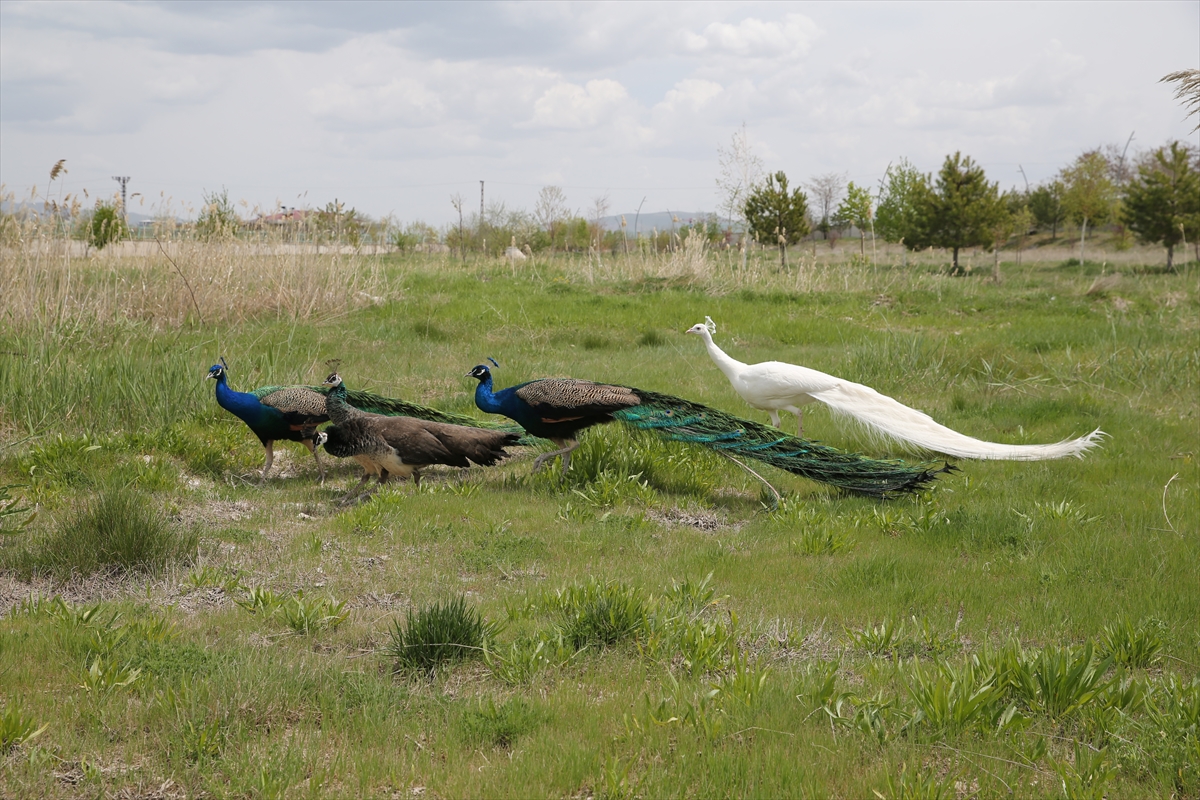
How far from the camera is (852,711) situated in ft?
10.9

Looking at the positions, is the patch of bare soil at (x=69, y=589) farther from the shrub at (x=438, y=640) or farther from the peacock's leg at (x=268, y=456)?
the peacock's leg at (x=268, y=456)

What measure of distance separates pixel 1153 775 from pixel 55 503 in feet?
20.5

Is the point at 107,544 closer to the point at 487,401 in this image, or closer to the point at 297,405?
the point at 297,405

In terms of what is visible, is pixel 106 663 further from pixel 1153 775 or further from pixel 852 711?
pixel 1153 775

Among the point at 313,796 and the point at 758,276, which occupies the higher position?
the point at 758,276

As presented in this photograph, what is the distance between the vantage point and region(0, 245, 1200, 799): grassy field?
304 centimetres

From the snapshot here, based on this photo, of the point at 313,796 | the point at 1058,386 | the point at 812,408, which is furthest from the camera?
the point at 1058,386

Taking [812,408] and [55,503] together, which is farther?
[812,408]

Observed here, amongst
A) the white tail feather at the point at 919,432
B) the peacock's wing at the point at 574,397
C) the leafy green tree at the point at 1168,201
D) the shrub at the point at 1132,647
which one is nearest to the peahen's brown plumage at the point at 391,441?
the peacock's wing at the point at 574,397

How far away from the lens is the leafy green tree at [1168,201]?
34.2 metres

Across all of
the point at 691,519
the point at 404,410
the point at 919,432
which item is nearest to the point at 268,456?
the point at 404,410

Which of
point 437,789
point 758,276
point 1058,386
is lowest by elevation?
point 437,789

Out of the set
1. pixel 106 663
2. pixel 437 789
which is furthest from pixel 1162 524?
pixel 106 663

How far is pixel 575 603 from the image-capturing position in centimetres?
427
